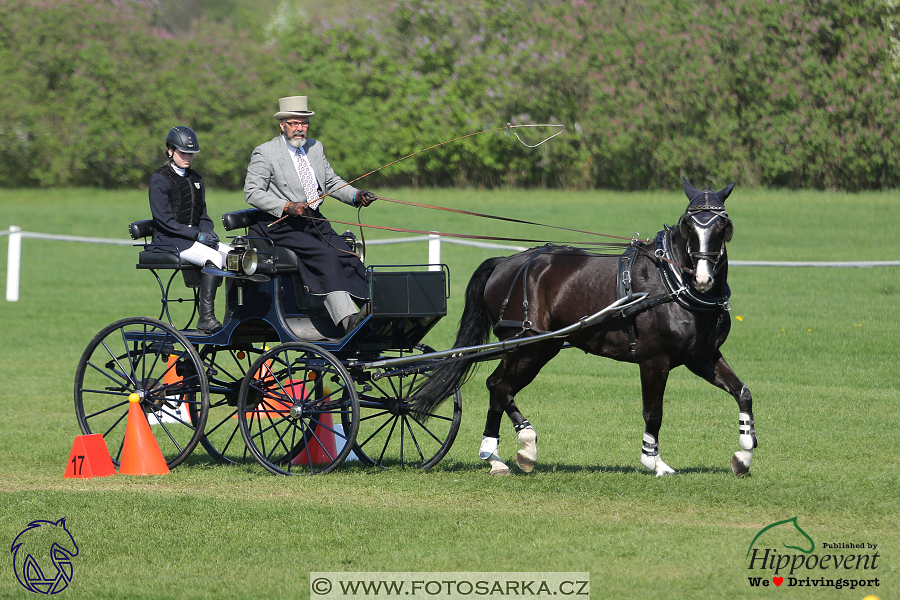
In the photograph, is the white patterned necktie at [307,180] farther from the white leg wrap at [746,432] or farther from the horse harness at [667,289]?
the white leg wrap at [746,432]

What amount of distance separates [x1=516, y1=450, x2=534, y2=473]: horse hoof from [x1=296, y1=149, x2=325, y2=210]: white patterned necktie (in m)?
2.25

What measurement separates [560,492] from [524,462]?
2.12 feet

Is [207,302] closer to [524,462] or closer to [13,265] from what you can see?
[524,462]

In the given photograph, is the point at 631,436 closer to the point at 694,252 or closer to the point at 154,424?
the point at 694,252

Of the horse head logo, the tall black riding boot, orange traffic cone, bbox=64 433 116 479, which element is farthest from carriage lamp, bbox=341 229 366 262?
the horse head logo

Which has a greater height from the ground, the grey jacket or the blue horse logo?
the grey jacket

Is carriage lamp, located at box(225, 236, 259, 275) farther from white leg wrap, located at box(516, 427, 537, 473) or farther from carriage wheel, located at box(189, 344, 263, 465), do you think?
white leg wrap, located at box(516, 427, 537, 473)

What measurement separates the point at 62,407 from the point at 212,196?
A: 18374 mm

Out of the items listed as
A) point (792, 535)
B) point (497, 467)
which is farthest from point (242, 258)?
point (792, 535)

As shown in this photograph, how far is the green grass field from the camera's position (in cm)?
546

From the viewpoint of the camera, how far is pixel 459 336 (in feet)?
27.1

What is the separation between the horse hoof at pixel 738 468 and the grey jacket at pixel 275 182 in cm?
307

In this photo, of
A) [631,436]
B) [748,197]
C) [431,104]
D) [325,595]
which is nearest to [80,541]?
[325,595]

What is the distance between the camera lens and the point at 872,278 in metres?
17.3
